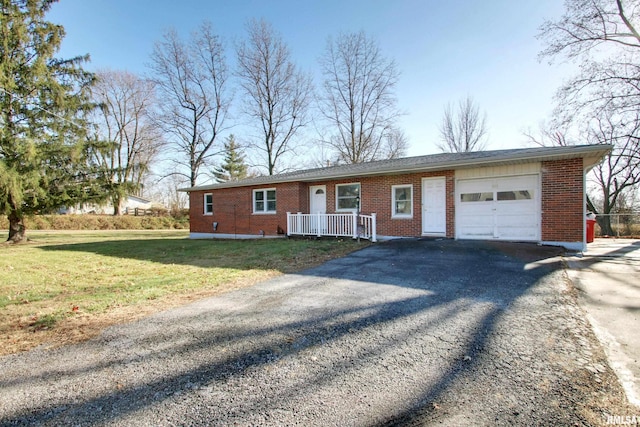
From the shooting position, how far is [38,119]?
1334cm

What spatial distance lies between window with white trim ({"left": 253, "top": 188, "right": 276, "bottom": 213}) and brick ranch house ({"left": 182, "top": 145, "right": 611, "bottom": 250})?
0.15 feet

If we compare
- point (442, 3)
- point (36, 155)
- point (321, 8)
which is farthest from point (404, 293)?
point (36, 155)

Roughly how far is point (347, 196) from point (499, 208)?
17.6 ft

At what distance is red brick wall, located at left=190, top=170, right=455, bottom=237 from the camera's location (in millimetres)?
10859

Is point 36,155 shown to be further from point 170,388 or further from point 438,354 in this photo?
point 438,354

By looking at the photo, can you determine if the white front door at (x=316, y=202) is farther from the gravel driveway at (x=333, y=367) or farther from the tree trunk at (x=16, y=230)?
the tree trunk at (x=16, y=230)

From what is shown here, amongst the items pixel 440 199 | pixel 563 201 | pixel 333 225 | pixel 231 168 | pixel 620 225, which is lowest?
pixel 620 225

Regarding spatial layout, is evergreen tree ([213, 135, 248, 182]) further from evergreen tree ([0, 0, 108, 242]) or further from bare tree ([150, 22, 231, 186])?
evergreen tree ([0, 0, 108, 242])

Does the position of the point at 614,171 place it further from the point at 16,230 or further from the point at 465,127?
the point at 16,230

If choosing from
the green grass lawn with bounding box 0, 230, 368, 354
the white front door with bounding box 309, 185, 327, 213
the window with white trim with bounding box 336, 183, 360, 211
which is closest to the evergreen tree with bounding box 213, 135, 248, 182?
the white front door with bounding box 309, 185, 327, 213

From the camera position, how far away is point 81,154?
13984 millimetres

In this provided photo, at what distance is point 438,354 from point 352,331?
0.86 m

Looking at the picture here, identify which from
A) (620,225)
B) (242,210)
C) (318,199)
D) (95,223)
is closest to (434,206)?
(318,199)

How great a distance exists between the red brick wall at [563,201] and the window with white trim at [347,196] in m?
5.98
